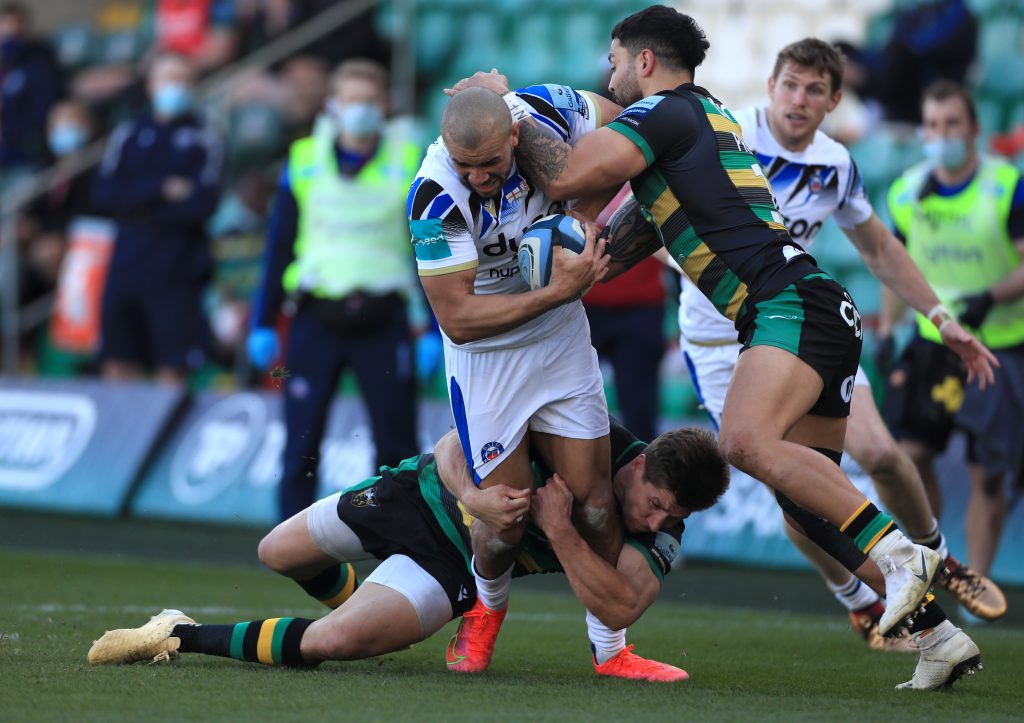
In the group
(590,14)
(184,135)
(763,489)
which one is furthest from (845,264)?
(184,135)

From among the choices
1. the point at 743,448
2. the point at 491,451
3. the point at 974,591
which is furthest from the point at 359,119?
the point at 743,448

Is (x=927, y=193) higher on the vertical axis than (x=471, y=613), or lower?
higher

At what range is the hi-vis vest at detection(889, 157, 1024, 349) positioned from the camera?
27.8 ft

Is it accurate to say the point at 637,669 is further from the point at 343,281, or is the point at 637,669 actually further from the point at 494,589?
the point at 343,281

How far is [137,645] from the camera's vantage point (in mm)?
5527

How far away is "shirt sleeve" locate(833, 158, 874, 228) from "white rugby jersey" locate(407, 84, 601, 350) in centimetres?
160

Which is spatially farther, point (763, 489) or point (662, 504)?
point (763, 489)

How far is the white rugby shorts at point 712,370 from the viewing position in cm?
736

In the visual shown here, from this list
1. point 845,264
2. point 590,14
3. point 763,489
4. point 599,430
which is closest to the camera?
point 599,430

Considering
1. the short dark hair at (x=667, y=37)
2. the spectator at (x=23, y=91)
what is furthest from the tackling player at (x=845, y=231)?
the spectator at (x=23, y=91)

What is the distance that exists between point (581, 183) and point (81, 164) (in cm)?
1035

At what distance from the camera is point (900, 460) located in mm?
6734

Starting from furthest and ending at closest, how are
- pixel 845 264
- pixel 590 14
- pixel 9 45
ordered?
pixel 9 45, pixel 590 14, pixel 845 264

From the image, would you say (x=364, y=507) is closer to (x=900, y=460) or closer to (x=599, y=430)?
(x=599, y=430)
